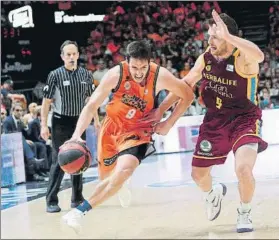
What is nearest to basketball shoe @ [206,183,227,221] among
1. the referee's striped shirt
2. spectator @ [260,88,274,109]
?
the referee's striped shirt

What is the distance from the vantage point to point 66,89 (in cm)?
581

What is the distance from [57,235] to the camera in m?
2.77

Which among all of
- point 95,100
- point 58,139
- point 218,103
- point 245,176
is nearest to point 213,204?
point 245,176

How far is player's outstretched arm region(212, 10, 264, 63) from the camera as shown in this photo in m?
3.80

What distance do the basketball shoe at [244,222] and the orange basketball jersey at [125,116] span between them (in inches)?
33.2

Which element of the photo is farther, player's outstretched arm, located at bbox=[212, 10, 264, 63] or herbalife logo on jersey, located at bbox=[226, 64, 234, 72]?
herbalife logo on jersey, located at bbox=[226, 64, 234, 72]

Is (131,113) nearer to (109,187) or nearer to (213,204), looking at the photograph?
(109,187)

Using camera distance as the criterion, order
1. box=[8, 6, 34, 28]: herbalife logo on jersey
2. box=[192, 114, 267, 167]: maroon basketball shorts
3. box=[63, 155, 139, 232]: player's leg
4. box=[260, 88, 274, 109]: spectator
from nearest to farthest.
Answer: box=[63, 155, 139, 232]: player's leg < box=[192, 114, 267, 167]: maroon basketball shorts < box=[260, 88, 274, 109]: spectator < box=[8, 6, 34, 28]: herbalife logo on jersey

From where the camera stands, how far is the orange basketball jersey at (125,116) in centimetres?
435

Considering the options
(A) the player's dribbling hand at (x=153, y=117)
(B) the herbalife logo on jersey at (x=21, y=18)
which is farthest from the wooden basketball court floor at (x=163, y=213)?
(B) the herbalife logo on jersey at (x=21, y=18)

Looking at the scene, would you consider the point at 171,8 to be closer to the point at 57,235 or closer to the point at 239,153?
the point at 239,153

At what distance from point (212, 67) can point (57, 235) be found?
204 centimetres

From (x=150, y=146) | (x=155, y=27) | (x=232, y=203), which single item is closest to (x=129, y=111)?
(x=150, y=146)

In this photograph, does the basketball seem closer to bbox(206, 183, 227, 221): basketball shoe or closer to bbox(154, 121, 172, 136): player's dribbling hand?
bbox(154, 121, 172, 136): player's dribbling hand
